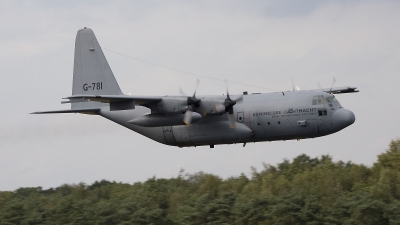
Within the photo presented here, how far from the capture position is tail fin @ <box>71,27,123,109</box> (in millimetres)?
34125

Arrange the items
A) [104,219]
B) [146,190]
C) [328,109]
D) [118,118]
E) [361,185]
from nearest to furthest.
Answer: [328,109] < [118,118] < [104,219] < [361,185] < [146,190]

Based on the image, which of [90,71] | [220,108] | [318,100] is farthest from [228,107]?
[90,71]

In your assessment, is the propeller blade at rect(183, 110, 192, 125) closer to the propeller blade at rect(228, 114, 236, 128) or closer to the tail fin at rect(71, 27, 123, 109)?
the propeller blade at rect(228, 114, 236, 128)

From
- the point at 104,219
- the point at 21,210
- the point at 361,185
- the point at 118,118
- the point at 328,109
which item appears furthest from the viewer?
the point at 361,185

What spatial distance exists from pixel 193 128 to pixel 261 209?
20.3 ft

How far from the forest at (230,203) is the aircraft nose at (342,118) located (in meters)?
4.83

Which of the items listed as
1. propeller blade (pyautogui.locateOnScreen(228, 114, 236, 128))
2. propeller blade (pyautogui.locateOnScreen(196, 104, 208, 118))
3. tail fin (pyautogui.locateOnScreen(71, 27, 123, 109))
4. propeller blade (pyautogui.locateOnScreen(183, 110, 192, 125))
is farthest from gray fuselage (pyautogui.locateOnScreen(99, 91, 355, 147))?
tail fin (pyautogui.locateOnScreen(71, 27, 123, 109))

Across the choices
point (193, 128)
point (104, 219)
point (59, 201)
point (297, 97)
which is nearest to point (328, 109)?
point (297, 97)

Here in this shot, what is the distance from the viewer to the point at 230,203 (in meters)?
36.3

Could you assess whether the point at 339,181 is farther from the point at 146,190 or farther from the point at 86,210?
the point at 86,210

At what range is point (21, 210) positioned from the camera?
37.8 m

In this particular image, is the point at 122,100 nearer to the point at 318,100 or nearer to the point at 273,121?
the point at 273,121

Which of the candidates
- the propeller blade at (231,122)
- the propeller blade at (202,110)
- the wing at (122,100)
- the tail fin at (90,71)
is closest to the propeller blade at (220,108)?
the propeller blade at (202,110)

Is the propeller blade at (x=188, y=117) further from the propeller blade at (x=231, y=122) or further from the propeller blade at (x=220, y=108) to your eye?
the propeller blade at (x=231, y=122)
